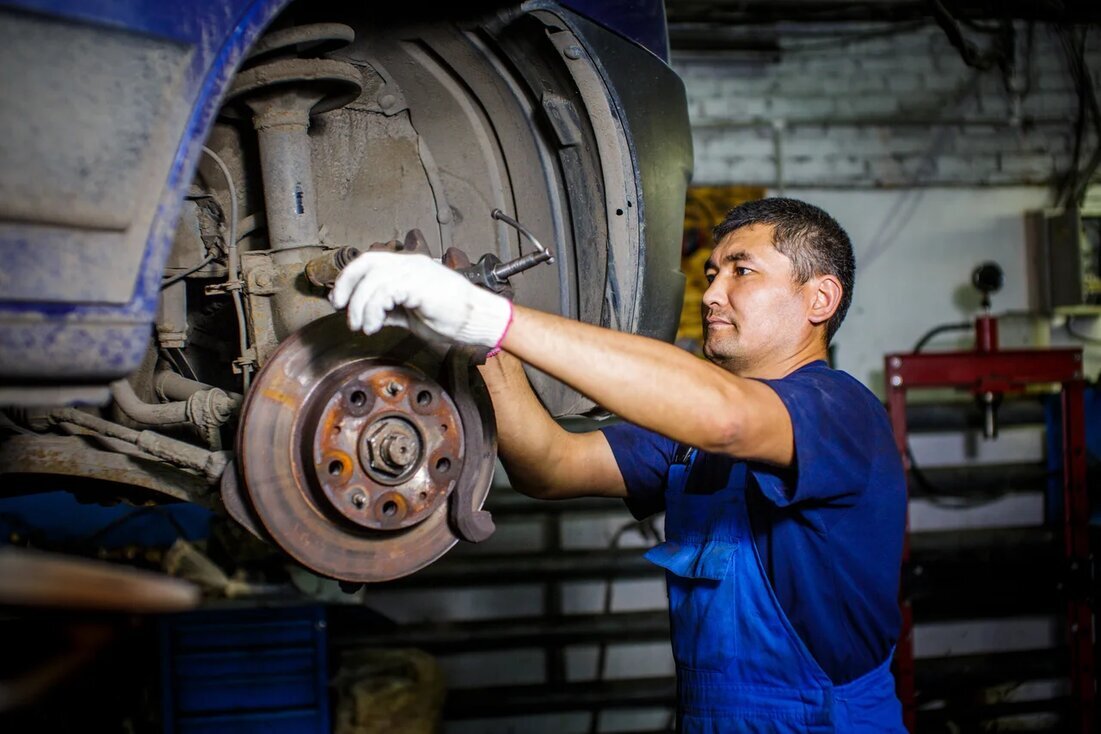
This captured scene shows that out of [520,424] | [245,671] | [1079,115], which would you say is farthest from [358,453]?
[1079,115]

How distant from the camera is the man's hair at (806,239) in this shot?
1.45 meters

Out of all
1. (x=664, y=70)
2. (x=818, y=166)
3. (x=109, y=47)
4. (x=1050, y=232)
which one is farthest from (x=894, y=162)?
(x=109, y=47)

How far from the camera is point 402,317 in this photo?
1.04 m

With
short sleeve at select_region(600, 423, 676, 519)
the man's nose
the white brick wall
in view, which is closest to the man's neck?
the man's nose

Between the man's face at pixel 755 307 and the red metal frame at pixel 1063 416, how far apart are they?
75.5 inches

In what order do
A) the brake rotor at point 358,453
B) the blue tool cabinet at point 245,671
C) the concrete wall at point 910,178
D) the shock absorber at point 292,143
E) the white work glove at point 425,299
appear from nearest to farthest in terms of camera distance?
the white work glove at point 425,299, the brake rotor at point 358,453, the shock absorber at point 292,143, the blue tool cabinet at point 245,671, the concrete wall at point 910,178

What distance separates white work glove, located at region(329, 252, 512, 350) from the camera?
3.20 ft

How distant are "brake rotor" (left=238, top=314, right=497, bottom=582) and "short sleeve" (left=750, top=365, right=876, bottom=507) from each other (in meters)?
0.42

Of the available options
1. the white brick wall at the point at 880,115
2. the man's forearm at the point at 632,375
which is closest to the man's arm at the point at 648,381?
the man's forearm at the point at 632,375

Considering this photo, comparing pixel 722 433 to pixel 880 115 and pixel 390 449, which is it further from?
pixel 880 115

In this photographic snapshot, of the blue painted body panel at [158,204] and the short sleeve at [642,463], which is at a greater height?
the blue painted body panel at [158,204]

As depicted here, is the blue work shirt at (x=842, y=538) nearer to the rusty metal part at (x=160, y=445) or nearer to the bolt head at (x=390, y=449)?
the bolt head at (x=390, y=449)

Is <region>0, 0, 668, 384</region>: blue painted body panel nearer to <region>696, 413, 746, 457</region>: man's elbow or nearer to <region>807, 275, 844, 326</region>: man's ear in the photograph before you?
<region>696, 413, 746, 457</region>: man's elbow

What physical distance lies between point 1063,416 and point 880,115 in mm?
1548
